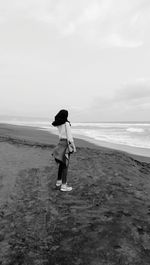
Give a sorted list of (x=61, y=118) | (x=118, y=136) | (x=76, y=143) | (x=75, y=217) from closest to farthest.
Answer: (x=75, y=217)
(x=61, y=118)
(x=76, y=143)
(x=118, y=136)

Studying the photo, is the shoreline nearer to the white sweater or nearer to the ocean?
the ocean

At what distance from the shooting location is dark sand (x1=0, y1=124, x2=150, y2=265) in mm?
3629

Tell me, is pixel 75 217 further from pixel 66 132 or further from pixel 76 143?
pixel 76 143


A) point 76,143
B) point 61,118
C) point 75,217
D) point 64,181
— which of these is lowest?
point 75,217

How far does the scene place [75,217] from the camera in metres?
4.73

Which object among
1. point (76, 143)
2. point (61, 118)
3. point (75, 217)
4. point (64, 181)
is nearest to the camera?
point (75, 217)

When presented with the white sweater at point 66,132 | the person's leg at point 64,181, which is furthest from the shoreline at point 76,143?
the white sweater at point 66,132

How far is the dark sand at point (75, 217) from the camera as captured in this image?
143 inches

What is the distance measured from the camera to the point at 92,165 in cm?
896

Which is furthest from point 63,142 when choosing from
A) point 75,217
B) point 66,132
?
point 75,217

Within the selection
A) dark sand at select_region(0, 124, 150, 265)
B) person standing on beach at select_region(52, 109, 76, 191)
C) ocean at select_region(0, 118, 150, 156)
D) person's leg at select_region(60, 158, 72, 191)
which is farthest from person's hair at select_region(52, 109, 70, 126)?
ocean at select_region(0, 118, 150, 156)

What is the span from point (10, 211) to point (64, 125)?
2.19m

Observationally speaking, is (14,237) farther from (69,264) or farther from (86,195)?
(86,195)

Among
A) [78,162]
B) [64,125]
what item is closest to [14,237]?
[64,125]
